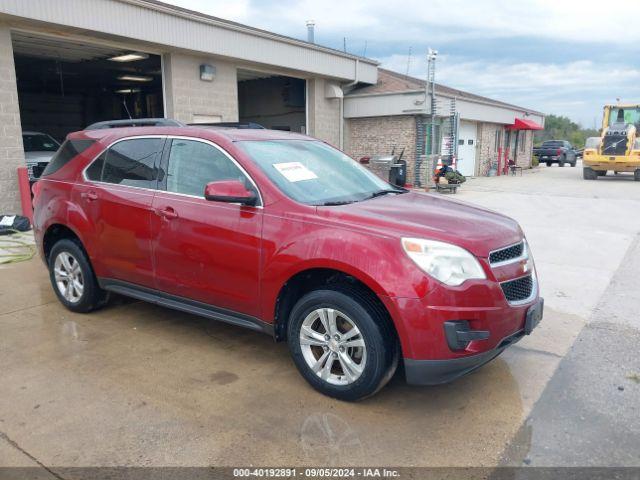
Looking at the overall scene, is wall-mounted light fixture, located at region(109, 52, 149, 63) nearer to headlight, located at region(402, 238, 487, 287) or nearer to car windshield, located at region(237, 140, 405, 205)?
car windshield, located at region(237, 140, 405, 205)

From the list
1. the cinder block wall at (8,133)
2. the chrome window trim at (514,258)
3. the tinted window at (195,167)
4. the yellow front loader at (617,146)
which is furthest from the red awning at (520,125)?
the tinted window at (195,167)

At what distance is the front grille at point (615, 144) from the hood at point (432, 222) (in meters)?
21.4

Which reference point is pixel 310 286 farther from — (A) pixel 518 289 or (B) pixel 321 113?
(B) pixel 321 113

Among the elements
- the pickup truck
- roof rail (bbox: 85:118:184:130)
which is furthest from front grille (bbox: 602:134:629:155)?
roof rail (bbox: 85:118:184:130)

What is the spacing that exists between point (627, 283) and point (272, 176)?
16.0 ft

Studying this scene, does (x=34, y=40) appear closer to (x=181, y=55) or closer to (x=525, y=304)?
(x=181, y=55)

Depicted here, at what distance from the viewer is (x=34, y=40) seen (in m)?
12.3

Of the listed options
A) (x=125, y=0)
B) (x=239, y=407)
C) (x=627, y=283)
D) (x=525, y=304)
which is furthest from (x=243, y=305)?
(x=125, y=0)

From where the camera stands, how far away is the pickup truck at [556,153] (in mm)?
35812

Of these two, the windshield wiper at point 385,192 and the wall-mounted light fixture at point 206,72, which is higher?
the wall-mounted light fixture at point 206,72

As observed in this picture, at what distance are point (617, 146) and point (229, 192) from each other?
74.9ft

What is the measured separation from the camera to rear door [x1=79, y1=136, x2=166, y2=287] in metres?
4.32

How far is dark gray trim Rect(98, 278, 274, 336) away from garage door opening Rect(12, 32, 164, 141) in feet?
31.3

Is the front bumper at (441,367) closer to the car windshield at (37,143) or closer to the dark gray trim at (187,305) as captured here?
the dark gray trim at (187,305)
